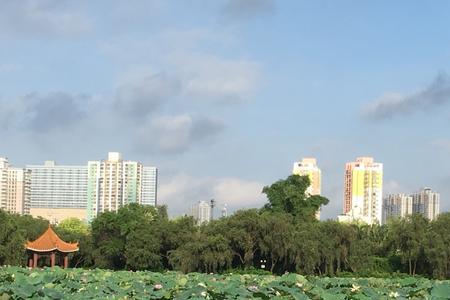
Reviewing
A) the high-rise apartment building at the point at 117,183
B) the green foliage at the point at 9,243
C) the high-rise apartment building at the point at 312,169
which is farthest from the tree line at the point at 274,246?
the high-rise apartment building at the point at 117,183

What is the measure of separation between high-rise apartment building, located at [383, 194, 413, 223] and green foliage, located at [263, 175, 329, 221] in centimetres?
7259

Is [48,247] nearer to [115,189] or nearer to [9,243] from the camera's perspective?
[9,243]

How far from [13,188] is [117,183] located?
61.3ft

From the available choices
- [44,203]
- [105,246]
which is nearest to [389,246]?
[105,246]

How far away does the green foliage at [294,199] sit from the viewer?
164 ft

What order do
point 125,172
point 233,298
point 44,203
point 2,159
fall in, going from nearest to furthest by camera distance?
point 233,298
point 125,172
point 2,159
point 44,203

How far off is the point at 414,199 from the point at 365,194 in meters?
14.5

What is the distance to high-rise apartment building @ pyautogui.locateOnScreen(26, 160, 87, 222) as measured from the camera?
124m

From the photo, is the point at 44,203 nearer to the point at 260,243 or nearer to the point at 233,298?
the point at 260,243

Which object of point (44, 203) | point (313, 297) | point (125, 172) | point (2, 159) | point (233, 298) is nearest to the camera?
point (233, 298)

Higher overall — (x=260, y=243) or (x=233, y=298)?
(x=233, y=298)

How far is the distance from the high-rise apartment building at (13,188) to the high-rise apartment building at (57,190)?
437 centimetres

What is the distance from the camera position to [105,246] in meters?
50.0

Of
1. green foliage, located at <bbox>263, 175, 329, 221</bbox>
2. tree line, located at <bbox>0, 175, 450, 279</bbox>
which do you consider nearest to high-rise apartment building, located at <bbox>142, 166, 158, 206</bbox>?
green foliage, located at <bbox>263, 175, 329, 221</bbox>
